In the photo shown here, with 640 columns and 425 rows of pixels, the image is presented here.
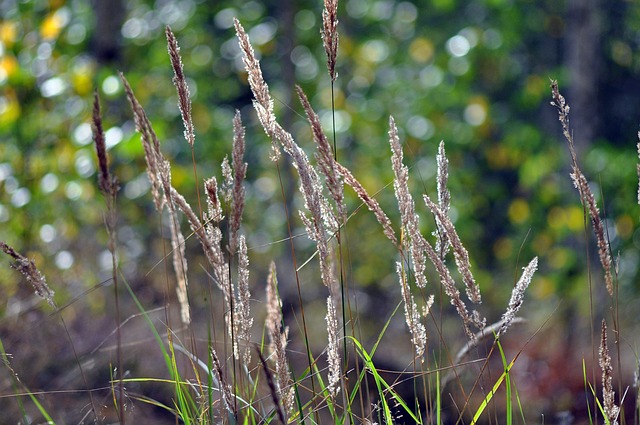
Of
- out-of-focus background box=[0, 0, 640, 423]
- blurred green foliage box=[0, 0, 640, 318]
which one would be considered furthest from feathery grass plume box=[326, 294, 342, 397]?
blurred green foliage box=[0, 0, 640, 318]

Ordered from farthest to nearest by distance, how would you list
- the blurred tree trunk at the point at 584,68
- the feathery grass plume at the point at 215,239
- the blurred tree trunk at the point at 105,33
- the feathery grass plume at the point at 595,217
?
the blurred tree trunk at the point at 584,68
the blurred tree trunk at the point at 105,33
the feathery grass plume at the point at 595,217
the feathery grass plume at the point at 215,239

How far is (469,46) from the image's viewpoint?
588cm

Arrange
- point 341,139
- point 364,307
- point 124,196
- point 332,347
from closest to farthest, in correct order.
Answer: point 332,347, point 124,196, point 364,307, point 341,139

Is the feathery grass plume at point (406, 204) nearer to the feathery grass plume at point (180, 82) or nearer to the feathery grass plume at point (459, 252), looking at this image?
the feathery grass plume at point (459, 252)

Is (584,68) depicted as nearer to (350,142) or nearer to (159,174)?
(350,142)

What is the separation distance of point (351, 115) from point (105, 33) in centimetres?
192

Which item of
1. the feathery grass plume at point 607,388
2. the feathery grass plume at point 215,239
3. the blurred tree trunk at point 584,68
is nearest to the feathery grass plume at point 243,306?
the feathery grass plume at point 215,239

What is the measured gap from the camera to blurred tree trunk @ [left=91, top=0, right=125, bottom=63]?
5215 millimetres

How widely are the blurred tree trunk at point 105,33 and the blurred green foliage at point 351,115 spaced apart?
0.12ft

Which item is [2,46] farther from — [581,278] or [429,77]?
[581,278]

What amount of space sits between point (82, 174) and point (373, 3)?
12.0ft

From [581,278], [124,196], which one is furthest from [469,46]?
[124,196]

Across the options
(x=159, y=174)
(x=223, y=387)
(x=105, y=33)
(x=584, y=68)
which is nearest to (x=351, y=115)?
(x=584, y=68)

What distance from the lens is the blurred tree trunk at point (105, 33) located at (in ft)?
17.1
